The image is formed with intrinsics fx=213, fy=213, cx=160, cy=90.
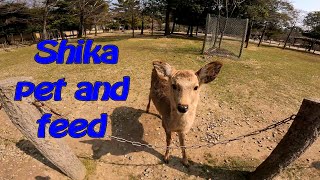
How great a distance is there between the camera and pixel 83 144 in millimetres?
6238

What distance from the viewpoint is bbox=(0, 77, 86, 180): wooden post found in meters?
3.89

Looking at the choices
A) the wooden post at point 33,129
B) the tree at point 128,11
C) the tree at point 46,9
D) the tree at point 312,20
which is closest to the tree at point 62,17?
the tree at point 46,9

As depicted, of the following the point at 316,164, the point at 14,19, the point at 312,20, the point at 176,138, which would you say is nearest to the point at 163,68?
the point at 176,138

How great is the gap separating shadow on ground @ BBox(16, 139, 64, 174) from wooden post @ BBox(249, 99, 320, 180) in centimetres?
488

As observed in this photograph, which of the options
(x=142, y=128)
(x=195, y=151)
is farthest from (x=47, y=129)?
(x=195, y=151)

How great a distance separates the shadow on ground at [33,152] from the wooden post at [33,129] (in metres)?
0.46

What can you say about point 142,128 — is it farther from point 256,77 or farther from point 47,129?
point 256,77

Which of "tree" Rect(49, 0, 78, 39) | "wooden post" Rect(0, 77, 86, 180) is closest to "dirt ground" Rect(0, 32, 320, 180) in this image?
"wooden post" Rect(0, 77, 86, 180)

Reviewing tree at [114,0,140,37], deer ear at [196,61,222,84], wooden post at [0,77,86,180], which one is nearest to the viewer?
wooden post at [0,77,86,180]

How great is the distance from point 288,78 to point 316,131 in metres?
10.3

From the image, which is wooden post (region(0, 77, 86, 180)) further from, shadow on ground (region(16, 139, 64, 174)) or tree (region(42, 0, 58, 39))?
tree (region(42, 0, 58, 39))

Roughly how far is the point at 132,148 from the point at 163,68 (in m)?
2.79

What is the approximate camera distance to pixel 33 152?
5.63 m

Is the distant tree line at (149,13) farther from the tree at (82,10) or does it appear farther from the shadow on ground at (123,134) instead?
the shadow on ground at (123,134)
